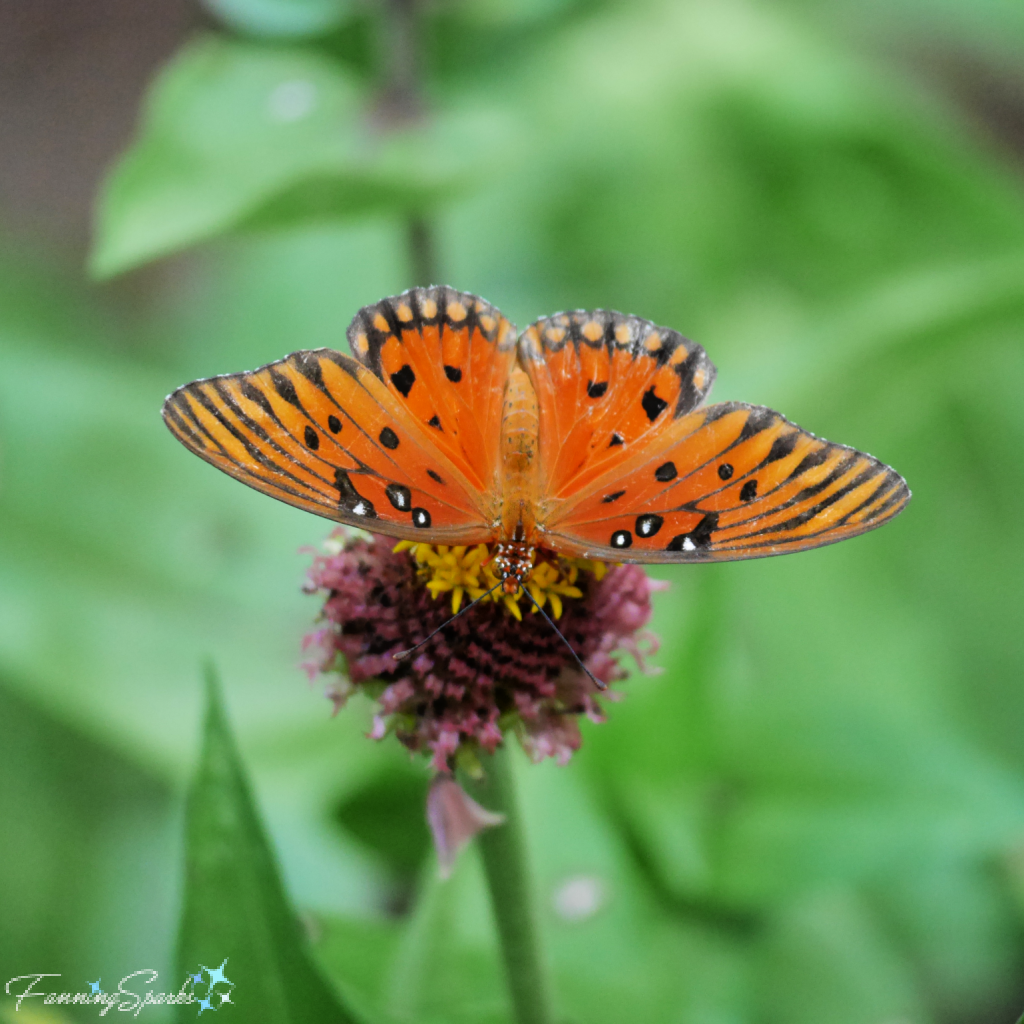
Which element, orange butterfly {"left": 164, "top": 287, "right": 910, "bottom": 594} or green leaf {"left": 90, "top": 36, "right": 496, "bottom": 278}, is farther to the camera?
green leaf {"left": 90, "top": 36, "right": 496, "bottom": 278}

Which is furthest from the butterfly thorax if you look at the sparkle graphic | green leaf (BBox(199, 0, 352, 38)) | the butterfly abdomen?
green leaf (BBox(199, 0, 352, 38))

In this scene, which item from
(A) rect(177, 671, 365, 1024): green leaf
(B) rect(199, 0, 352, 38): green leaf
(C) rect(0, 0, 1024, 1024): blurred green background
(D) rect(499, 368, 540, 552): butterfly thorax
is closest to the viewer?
(A) rect(177, 671, 365, 1024): green leaf

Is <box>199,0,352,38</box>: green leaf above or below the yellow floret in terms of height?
above

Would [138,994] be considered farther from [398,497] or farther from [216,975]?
[398,497]

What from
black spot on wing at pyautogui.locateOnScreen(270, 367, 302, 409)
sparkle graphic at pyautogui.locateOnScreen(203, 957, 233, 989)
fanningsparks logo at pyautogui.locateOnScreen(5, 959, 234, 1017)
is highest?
black spot on wing at pyautogui.locateOnScreen(270, 367, 302, 409)

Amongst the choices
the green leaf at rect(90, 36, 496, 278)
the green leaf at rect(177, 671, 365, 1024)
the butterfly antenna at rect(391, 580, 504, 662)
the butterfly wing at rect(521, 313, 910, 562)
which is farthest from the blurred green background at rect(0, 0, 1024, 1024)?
the butterfly wing at rect(521, 313, 910, 562)

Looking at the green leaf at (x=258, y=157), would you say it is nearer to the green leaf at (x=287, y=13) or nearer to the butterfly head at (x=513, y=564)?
the green leaf at (x=287, y=13)

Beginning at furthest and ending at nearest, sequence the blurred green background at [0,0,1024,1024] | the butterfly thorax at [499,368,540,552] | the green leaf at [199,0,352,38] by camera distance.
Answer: the green leaf at [199,0,352,38] < the blurred green background at [0,0,1024,1024] < the butterfly thorax at [499,368,540,552]

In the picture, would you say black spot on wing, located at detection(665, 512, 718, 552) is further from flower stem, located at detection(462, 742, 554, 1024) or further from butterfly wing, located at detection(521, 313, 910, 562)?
flower stem, located at detection(462, 742, 554, 1024)

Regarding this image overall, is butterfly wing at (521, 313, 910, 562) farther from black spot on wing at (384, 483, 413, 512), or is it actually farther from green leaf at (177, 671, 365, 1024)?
green leaf at (177, 671, 365, 1024)
